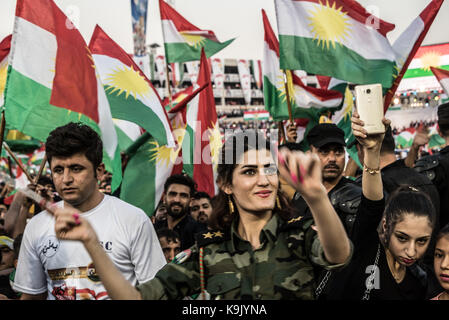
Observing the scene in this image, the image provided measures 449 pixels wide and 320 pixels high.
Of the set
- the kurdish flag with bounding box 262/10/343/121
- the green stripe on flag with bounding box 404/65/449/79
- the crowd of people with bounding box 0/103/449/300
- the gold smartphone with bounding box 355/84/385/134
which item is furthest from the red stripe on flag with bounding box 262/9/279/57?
the green stripe on flag with bounding box 404/65/449/79

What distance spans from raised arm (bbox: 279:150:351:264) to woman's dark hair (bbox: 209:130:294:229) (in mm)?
442

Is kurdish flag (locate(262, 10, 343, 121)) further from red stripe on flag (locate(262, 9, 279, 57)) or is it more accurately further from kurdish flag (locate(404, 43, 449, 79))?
kurdish flag (locate(404, 43, 449, 79))

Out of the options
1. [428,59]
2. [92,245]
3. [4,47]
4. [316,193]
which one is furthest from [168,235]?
[428,59]

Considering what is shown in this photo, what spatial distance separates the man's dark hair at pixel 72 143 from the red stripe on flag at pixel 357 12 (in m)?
3.85

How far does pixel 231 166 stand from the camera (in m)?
2.44

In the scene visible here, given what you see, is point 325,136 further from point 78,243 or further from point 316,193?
point 316,193

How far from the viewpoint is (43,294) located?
9.32 ft

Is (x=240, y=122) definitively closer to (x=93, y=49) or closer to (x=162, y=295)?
(x=93, y=49)

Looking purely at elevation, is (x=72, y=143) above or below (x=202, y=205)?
above

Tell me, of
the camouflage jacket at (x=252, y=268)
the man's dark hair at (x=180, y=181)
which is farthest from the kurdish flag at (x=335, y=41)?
the camouflage jacket at (x=252, y=268)

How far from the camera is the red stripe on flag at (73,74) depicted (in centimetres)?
468

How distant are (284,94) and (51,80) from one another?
337 cm

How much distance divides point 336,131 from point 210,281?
2.17 metres

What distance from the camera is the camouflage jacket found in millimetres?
2119
